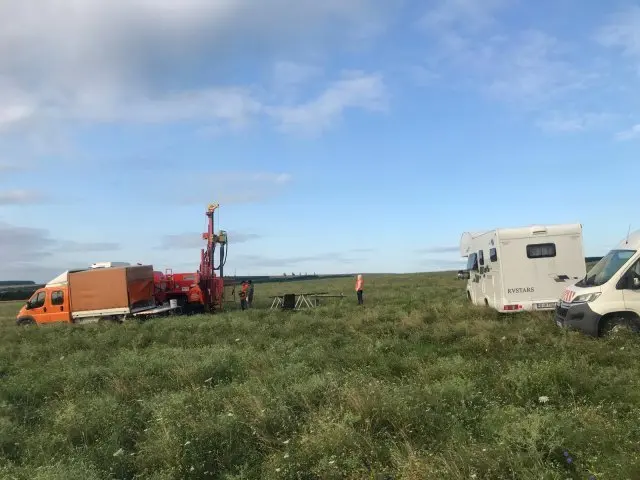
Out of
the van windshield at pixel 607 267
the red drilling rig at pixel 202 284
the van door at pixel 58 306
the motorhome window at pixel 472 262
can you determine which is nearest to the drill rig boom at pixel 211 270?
the red drilling rig at pixel 202 284

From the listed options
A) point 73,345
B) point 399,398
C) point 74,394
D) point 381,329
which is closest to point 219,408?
point 399,398

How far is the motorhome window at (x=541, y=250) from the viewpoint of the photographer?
1525 cm

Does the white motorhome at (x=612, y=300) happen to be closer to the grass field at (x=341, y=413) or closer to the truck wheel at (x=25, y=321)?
the grass field at (x=341, y=413)

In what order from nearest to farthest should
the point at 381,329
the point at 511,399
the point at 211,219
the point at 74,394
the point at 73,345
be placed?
the point at 511,399, the point at 74,394, the point at 381,329, the point at 73,345, the point at 211,219

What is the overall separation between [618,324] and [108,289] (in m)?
20.3

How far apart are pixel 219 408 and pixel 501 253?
10.8 m

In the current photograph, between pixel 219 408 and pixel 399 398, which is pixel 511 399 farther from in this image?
pixel 219 408

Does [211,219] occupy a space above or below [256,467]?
above

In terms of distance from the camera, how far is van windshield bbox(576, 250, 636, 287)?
1139 cm

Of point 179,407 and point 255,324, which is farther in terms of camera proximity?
point 255,324

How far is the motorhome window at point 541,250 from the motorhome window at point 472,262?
3669 mm

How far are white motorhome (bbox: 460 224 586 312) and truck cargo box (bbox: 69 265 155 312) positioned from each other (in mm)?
15984

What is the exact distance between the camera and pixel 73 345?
1517cm

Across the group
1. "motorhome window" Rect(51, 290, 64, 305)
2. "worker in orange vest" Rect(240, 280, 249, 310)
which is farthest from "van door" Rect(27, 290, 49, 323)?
"worker in orange vest" Rect(240, 280, 249, 310)
